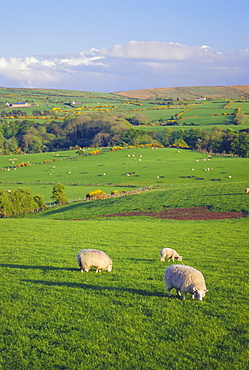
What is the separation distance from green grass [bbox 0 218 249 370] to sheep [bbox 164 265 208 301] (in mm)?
363

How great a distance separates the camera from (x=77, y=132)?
586 ft

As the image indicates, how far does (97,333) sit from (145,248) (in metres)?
12.0

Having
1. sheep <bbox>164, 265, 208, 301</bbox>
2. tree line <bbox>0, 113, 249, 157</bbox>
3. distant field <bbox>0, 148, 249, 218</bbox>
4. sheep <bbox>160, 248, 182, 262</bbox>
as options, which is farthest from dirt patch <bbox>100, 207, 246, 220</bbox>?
tree line <bbox>0, 113, 249, 157</bbox>

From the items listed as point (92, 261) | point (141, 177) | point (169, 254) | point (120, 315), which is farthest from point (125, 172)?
point (120, 315)

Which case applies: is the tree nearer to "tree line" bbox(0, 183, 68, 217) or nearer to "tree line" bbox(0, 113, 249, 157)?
"tree line" bbox(0, 183, 68, 217)

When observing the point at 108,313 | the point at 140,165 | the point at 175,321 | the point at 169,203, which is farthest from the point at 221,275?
the point at 140,165

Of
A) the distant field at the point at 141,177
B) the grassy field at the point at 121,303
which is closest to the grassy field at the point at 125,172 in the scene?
the distant field at the point at 141,177

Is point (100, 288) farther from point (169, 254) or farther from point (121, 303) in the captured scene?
point (169, 254)

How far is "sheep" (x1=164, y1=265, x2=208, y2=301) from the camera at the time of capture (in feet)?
42.5

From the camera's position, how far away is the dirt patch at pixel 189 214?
40.1m

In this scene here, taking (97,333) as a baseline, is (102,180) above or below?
below

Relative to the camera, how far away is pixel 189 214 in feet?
141

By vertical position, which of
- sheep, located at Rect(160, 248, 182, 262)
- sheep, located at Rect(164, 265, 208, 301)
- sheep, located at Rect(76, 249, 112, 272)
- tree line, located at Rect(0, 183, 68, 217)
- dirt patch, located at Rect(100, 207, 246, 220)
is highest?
sheep, located at Rect(164, 265, 208, 301)

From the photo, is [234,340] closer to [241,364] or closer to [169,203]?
[241,364]
